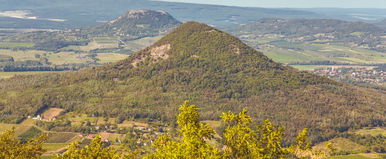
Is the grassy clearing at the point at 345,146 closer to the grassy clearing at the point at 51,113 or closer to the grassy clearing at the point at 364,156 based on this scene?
the grassy clearing at the point at 364,156

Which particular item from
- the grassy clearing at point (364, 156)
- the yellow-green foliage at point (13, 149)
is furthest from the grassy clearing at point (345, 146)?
the yellow-green foliage at point (13, 149)

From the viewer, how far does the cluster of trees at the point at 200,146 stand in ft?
162

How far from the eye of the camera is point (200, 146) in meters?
51.0

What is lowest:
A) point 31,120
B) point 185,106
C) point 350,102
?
point 31,120

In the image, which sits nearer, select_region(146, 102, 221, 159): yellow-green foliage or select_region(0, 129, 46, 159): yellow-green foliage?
select_region(146, 102, 221, 159): yellow-green foliage

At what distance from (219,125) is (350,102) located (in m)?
83.5

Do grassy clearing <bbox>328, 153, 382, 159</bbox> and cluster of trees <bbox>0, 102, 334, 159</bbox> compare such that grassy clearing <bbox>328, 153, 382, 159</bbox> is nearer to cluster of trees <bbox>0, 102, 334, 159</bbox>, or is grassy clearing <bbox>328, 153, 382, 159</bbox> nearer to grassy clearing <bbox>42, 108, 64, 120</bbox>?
cluster of trees <bbox>0, 102, 334, 159</bbox>

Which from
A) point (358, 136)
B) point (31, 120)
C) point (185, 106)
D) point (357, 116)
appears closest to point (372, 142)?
point (358, 136)

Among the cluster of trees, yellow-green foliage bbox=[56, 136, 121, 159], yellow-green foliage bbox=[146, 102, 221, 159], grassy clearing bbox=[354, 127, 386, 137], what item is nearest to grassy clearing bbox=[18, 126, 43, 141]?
the cluster of trees

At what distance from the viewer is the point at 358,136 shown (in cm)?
16575

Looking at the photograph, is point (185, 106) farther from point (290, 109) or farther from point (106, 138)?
point (290, 109)

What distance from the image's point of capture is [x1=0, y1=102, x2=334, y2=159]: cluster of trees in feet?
→ 162

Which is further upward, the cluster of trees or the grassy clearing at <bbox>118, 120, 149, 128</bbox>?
the cluster of trees

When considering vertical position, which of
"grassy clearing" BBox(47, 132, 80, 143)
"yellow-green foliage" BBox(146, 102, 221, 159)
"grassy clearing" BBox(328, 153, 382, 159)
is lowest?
"grassy clearing" BBox(47, 132, 80, 143)
